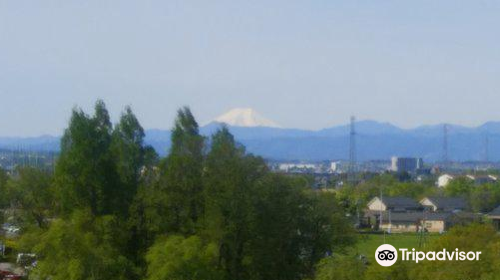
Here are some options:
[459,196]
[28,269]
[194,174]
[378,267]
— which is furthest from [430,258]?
[459,196]

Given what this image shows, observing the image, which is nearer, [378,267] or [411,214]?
[378,267]

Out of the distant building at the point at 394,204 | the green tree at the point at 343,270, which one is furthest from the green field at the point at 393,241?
the green tree at the point at 343,270

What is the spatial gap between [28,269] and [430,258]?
937cm

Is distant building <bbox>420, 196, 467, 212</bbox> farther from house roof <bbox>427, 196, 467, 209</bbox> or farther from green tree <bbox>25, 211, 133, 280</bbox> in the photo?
green tree <bbox>25, 211, 133, 280</bbox>

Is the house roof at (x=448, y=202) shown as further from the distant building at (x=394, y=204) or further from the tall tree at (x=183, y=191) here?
the tall tree at (x=183, y=191)

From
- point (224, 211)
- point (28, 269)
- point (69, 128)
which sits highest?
point (69, 128)

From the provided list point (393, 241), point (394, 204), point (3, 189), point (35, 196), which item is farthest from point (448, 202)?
point (35, 196)

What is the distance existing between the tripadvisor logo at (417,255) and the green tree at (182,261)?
10.2 ft

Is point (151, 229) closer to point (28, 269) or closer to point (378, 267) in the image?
point (28, 269)

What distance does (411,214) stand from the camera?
51.7 metres

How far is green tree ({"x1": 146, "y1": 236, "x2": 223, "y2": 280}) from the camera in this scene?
1616 cm

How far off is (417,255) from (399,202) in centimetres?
4099

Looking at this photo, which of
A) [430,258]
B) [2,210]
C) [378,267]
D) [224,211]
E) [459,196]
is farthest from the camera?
[459,196]

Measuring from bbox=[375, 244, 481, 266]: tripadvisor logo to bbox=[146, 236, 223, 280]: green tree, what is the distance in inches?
123
